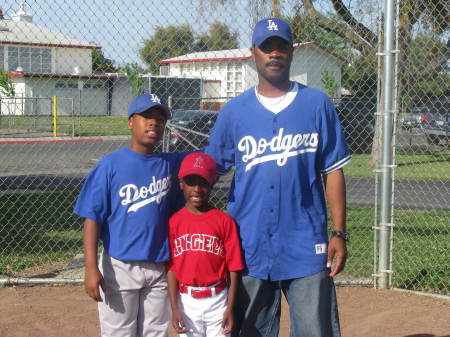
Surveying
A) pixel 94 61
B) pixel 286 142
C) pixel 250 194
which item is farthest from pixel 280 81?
pixel 94 61

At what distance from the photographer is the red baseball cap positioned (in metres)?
2.78

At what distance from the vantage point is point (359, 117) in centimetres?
907

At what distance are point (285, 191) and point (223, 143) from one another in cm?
39

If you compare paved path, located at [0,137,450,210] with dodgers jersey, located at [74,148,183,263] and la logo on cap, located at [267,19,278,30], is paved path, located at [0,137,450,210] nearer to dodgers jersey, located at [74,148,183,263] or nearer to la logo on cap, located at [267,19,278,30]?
dodgers jersey, located at [74,148,183,263]

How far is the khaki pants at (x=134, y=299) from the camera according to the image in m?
2.89

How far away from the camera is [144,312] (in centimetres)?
297

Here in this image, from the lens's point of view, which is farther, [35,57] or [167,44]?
[35,57]

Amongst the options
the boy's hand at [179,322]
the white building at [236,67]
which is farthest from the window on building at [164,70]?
the boy's hand at [179,322]

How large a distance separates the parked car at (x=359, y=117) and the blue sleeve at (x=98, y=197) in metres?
3.29

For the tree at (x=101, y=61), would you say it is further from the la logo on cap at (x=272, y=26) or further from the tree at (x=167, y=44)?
the la logo on cap at (x=272, y=26)

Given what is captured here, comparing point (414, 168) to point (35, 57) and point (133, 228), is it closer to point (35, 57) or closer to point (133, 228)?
point (35, 57)

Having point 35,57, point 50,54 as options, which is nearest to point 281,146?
point 50,54

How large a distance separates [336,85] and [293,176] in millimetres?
3991

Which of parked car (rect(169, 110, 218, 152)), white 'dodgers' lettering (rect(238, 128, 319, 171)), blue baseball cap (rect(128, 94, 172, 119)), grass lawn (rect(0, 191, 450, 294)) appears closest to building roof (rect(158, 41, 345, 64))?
parked car (rect(169, 110, 218, 152))
